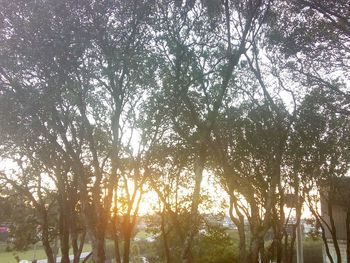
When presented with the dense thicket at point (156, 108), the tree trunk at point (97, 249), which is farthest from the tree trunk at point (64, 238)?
the tree trunk at point (97, 249)

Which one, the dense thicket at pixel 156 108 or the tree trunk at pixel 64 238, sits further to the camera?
the tree trunk at pixel 64 238

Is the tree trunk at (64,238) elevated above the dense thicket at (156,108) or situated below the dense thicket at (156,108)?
below

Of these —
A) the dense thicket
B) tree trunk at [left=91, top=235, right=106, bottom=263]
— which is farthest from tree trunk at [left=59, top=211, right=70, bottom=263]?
tree trunk at [left=91, top=235, right=106, bottom=263]

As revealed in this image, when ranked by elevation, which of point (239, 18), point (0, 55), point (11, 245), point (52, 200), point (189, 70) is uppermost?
point (239, 18)

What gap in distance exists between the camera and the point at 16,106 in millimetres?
13492

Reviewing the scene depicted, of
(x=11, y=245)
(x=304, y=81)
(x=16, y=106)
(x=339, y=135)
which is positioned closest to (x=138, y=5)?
(x=16, y=106)

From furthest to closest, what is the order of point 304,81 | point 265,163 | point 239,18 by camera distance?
point 265,163 → point 304,81 → point 239,18

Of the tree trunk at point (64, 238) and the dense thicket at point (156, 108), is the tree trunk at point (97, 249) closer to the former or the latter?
the dense thicket at point (156, 108)

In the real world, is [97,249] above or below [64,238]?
below

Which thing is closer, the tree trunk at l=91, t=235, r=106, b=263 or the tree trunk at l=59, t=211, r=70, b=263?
the tree trunk at l=91, t=235, r=106, b=263

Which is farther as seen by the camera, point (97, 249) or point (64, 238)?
point (64, 238)

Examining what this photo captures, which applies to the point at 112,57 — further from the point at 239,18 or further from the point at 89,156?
the point at 89,156

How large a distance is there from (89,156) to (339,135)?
11.7 meters

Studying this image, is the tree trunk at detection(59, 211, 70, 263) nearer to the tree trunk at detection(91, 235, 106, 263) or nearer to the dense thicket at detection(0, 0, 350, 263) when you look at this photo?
the dense thicket at detection(0, 0, 350, 263)
